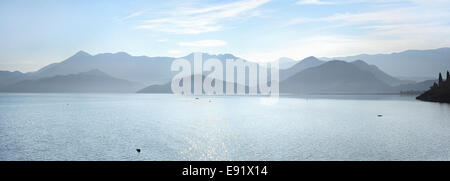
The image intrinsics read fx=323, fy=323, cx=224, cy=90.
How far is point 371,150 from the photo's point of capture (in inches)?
1678
